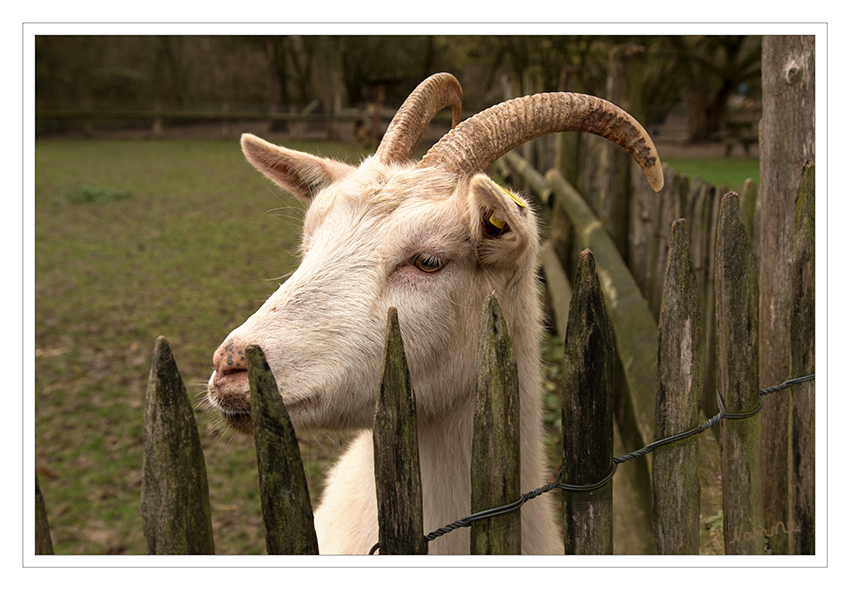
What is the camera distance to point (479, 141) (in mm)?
2004

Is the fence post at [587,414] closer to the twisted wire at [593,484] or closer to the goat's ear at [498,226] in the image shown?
the twisted wire at [593,484]

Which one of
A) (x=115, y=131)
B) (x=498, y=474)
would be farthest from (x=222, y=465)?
(x=115, y=131)

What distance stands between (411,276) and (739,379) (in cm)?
108

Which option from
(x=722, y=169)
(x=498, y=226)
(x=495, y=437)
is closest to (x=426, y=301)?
(x=498, y=226)

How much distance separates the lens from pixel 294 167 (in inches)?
101

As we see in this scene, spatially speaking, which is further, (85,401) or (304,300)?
(85,401)

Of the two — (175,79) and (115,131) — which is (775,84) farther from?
(175,79)

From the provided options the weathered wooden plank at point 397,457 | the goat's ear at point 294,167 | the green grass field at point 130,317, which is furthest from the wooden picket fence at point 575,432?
the goat's ear at point 294,167

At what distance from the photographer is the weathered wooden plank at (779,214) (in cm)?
224

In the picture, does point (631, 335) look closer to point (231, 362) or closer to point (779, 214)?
point (779, 214)

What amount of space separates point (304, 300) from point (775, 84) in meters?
1.91

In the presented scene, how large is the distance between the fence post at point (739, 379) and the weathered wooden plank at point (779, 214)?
40 cm

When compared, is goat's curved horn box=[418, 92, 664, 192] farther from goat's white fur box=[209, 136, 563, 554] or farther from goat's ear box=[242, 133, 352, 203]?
goat's ear box=[242, 133, 352, 203]

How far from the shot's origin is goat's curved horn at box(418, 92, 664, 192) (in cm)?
197
